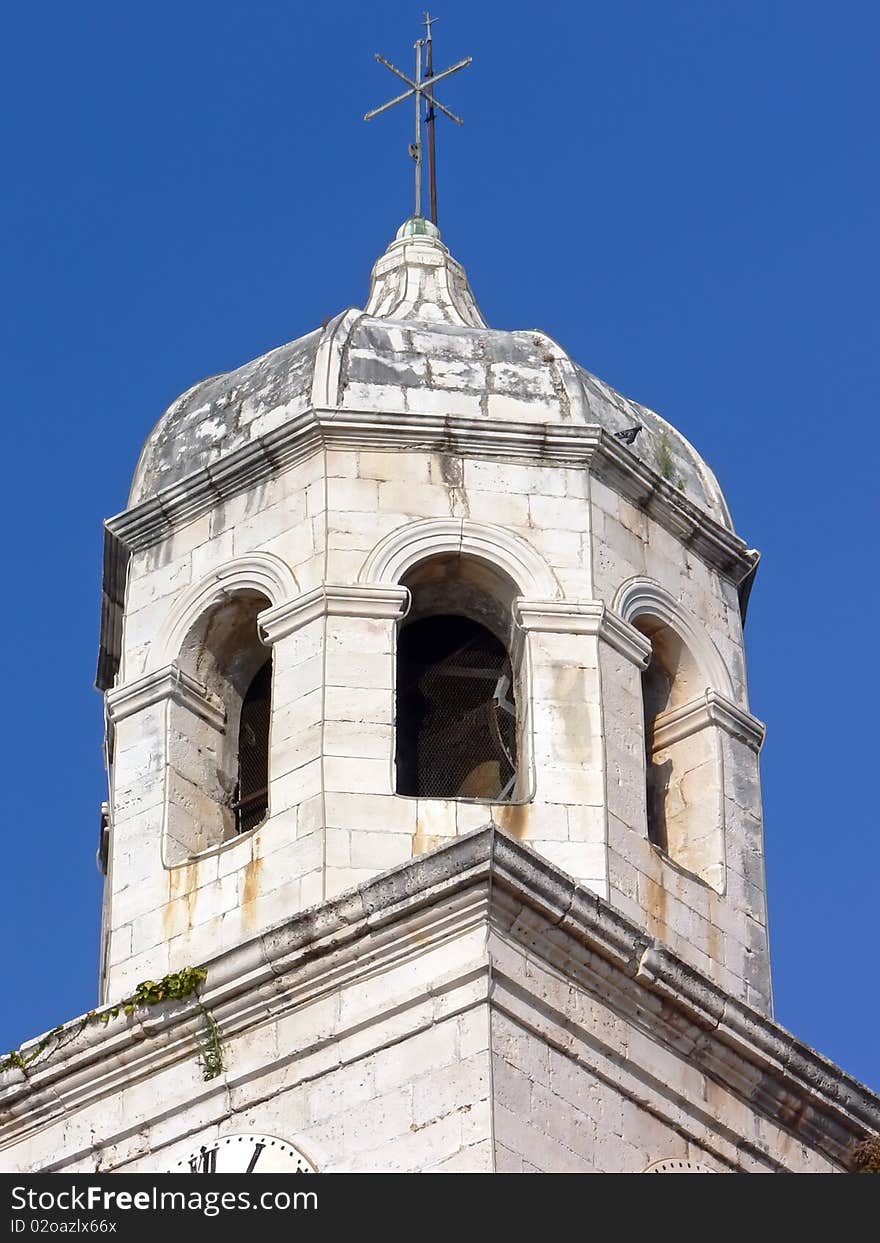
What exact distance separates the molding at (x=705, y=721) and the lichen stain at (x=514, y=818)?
191 cm

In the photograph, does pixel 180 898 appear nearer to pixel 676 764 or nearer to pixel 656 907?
pixel 656 907

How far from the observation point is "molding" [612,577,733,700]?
24078 mm

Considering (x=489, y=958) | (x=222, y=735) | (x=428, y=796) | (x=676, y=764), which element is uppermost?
(x=222, y=735)

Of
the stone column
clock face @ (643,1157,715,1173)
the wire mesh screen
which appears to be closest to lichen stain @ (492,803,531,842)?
the stone column

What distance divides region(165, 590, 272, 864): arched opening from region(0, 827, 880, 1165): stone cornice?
4.95ft

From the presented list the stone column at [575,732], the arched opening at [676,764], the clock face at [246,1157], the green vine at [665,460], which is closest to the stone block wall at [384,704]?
the stone column at [575,732]

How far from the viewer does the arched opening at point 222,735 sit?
23.5 m

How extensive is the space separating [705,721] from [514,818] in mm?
2089

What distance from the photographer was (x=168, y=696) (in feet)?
78.3

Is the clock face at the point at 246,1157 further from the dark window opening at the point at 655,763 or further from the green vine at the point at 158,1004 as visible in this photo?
the dark window opening at the point at 655,763

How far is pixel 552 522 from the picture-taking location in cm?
2395
